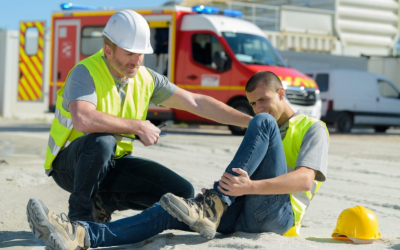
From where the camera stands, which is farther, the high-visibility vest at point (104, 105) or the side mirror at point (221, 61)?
the side mirror at point (221, 61)

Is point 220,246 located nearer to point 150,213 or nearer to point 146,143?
point 150,213

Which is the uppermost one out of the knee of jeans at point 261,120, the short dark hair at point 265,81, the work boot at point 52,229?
the short dark hair at point 265,81

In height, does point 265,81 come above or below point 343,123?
above

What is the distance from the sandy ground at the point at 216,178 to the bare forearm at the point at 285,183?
Answer: 0.30 m

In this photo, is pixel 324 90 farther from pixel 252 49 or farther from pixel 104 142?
→ pixel 104 142

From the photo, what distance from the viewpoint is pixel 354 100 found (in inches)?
653

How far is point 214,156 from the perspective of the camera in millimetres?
9414

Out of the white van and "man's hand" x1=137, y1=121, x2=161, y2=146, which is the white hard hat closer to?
"man's hand" x1=137, y1=121, x2=161, y2=146

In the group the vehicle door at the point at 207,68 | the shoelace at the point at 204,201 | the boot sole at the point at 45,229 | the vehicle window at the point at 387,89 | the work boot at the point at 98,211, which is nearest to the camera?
the boot sole at the point at 45,229

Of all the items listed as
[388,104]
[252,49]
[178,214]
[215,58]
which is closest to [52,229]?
[178,214]

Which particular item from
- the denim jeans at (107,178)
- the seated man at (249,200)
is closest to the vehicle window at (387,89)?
the denim jeans at (107,178)

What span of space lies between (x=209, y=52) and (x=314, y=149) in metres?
9.94

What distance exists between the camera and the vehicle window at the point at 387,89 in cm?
1741

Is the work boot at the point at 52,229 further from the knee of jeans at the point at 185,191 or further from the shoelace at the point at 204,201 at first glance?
the knee of jeans at the point at 185,191
